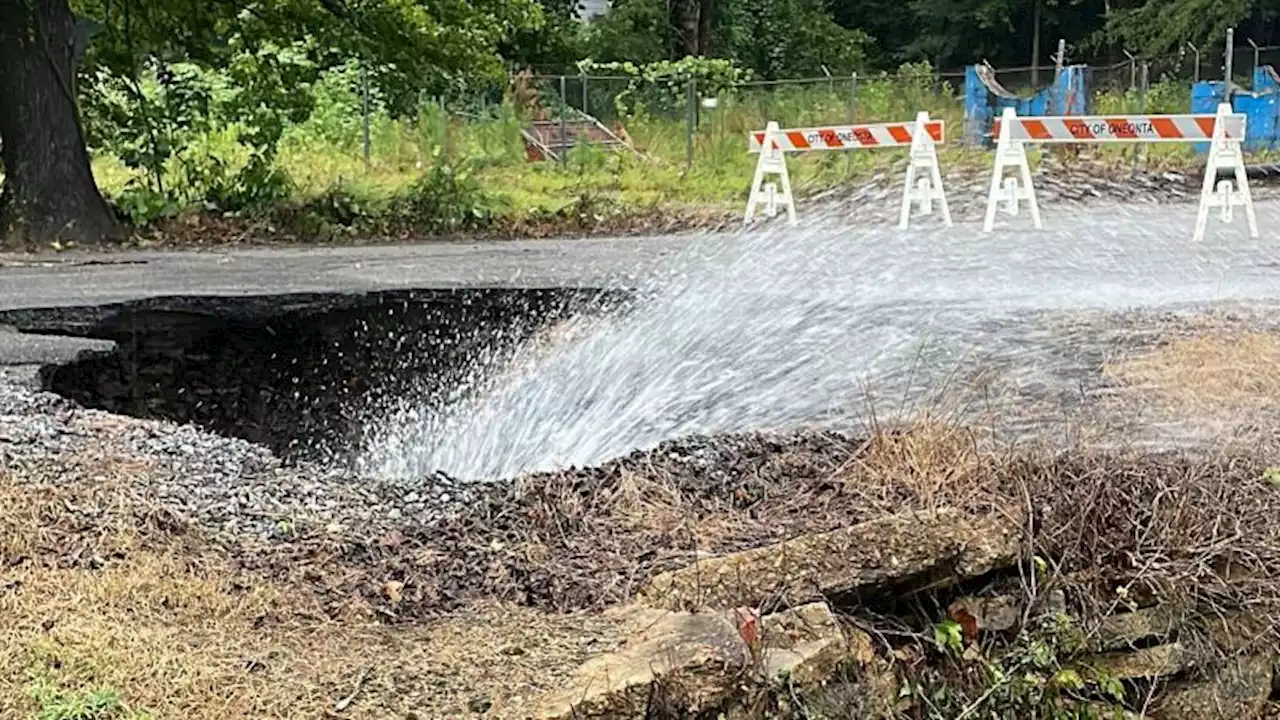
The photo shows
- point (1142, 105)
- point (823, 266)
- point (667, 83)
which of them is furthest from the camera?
point (667, 83)

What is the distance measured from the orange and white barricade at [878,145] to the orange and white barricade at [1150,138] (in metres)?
0.61

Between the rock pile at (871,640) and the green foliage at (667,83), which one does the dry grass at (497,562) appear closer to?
the rock pile at (871,640)

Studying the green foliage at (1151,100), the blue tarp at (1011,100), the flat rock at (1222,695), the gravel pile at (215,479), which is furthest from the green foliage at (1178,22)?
the gravel pile at (215,479)

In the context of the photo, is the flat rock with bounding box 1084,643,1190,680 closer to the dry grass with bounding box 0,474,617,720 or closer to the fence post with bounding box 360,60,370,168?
the dry grass with bounding box 0,474,617,720

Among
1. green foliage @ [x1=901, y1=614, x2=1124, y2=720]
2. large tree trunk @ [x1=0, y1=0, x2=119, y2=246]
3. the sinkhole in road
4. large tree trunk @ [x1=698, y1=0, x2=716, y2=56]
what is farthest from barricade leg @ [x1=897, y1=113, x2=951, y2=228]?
large tree trunk @ [x1=698, y1=0, x2=716, y2=56]

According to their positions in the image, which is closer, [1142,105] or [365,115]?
[365,115]

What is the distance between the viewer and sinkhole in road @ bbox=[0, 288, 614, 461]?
693cm

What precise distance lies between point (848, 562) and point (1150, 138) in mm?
9282

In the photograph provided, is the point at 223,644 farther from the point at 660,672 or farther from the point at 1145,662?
the point at 1145,662

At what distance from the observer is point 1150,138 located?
11.9 metres

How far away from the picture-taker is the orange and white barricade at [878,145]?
12.5m

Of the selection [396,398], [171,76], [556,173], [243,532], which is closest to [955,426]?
[243,532]

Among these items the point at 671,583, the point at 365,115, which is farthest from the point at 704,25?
the point at 671,583

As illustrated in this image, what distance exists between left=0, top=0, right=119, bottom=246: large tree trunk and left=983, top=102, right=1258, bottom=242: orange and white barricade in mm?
8822
